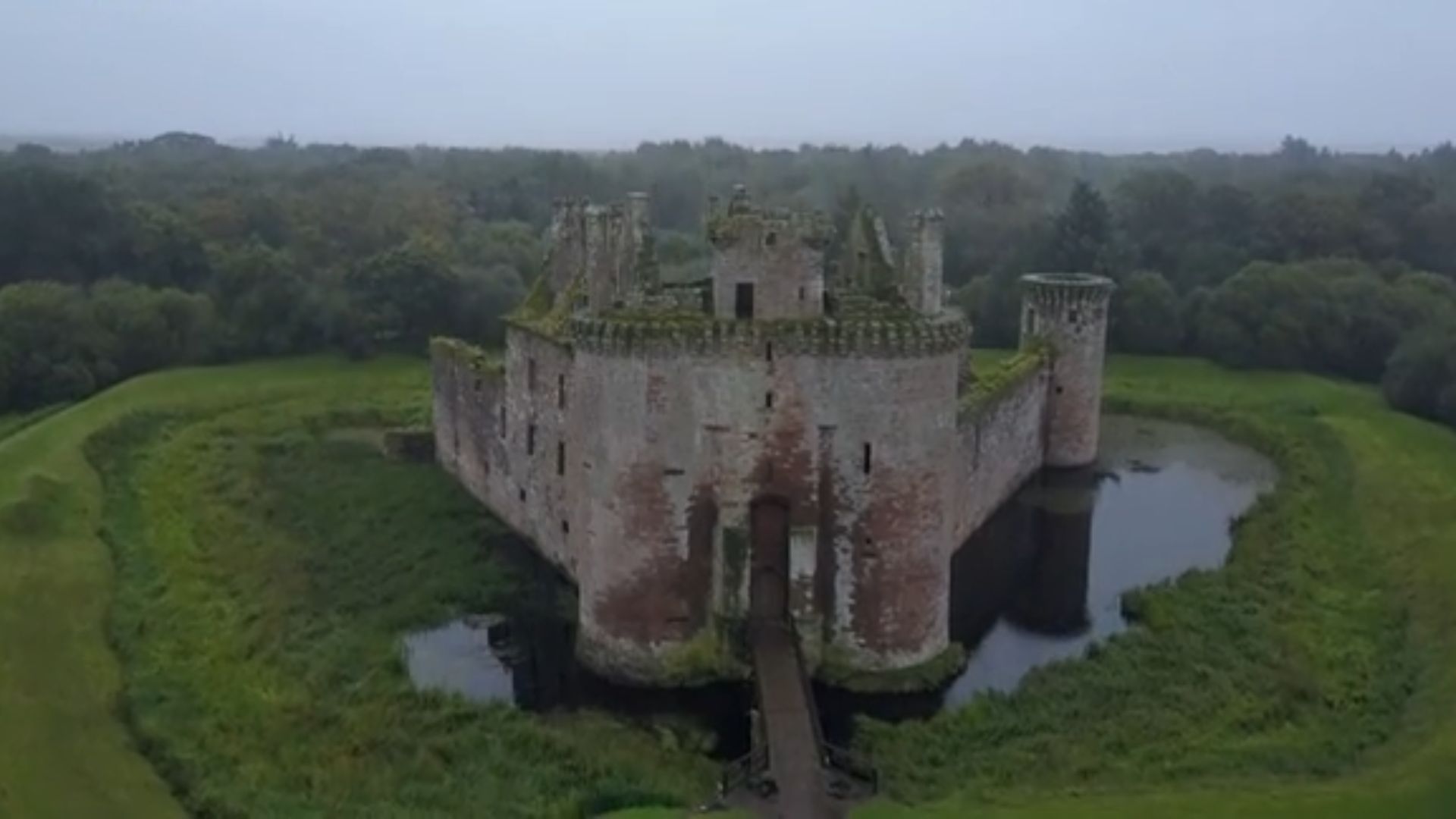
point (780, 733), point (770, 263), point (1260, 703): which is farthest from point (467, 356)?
point (1260, 703)

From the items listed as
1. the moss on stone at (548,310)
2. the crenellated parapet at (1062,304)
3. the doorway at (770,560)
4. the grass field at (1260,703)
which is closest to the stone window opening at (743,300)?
the doorway at (770,560)

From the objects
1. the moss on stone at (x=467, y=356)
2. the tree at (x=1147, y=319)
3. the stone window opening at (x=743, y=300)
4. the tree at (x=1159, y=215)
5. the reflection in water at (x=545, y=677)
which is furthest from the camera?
the tree at (x=1159, y=215)

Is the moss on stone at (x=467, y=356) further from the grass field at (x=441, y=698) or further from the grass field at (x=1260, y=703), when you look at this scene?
the grass field at (x=1260, y=703)

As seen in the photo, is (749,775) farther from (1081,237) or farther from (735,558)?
(1081,237)

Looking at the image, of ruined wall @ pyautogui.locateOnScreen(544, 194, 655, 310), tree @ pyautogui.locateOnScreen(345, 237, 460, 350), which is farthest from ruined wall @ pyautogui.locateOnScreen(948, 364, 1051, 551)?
tree @ pyautogui.locateOnScreen(345, 237, 460, 350)

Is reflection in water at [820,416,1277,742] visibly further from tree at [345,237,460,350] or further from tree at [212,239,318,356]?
tree at [212,239,318,356]

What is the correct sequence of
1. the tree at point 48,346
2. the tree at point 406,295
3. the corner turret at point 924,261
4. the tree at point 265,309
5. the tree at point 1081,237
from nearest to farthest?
the corner turret at point 924,261 < the tree at point 48,346 < the tree at point 406,295 < the tree at point 265,309 < the tree at point 1081,237

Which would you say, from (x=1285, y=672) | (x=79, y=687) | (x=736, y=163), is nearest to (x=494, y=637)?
(x=79, y=687)
